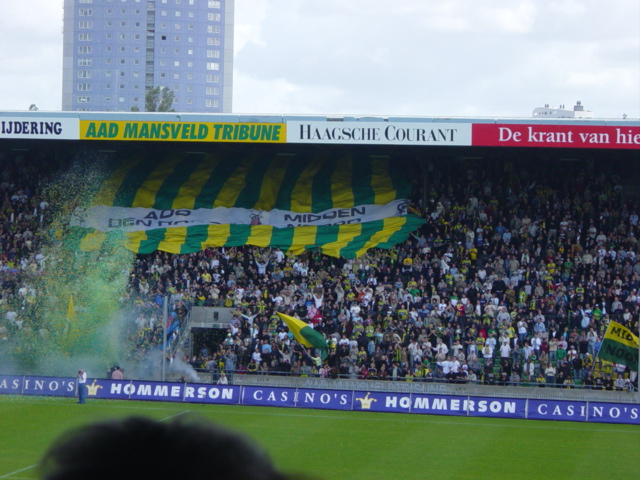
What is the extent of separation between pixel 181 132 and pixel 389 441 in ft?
58.8

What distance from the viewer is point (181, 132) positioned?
3641 centimetres

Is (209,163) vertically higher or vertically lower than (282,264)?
higher

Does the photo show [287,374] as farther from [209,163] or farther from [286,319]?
[209,163]

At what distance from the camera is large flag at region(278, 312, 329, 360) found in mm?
30156

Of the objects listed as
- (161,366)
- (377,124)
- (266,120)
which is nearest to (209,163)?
(266,120)

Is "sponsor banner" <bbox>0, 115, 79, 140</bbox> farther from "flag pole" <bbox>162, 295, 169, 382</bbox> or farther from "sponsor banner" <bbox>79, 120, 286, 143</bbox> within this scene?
"flag pole" <bbox>162, 295, 169, 382</bbox>

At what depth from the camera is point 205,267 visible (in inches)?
1428

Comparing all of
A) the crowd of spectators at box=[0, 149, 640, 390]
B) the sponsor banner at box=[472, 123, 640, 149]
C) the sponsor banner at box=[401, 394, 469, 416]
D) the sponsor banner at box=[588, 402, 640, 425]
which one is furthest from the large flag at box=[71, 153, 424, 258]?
the sponsor banner at box=[588, 402, 640, 425]

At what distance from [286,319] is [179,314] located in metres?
5.23

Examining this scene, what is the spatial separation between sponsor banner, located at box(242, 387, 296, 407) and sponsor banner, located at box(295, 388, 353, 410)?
0.83ft

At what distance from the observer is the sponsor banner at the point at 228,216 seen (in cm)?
3856

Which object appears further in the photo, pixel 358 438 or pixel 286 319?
pixel 286 319

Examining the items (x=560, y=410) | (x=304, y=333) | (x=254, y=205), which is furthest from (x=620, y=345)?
(x=254, y=205)

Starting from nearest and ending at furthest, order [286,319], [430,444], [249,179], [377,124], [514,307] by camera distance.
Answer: [430,444]
[286,319]
[514,307]
[377,124]
[249,179]
